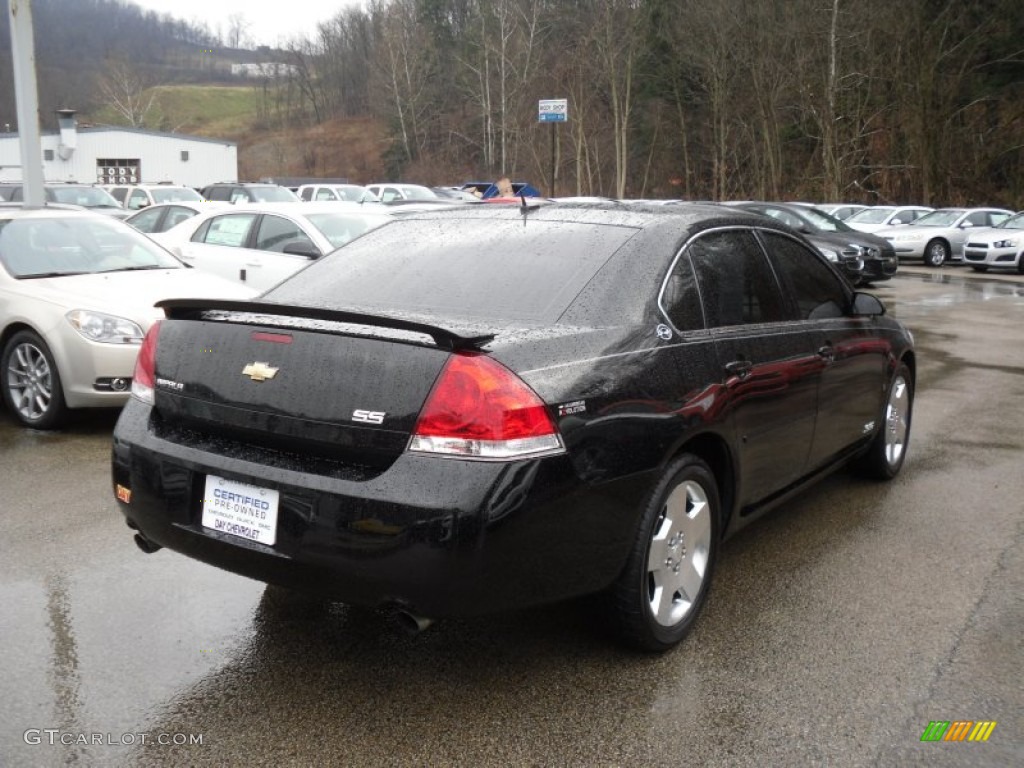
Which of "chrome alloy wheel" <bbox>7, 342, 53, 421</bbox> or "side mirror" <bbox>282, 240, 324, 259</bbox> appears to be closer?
"chrome alloy wheel" <bbox>7, 342, 53, 421</bbox>

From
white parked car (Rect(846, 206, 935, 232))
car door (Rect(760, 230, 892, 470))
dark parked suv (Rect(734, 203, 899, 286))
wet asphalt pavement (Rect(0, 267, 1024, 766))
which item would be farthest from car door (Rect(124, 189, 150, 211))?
car door (Rect(760, 230, 892, 470))

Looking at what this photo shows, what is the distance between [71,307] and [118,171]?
55.3 metres

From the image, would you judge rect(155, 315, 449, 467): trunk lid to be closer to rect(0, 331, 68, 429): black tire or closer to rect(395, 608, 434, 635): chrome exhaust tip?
rect(395, 608, 434, 635): chrome exhaust tip

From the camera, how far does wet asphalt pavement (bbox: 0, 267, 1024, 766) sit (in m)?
2.91

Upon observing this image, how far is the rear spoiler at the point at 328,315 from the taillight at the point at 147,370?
0.12 meters

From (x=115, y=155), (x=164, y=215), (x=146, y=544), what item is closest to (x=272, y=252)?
(x=164, y=215)

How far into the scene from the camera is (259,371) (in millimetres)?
3207

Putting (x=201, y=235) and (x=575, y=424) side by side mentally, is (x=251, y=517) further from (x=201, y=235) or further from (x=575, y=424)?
(x=201, y=235)

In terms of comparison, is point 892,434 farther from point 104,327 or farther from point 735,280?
point 104,327

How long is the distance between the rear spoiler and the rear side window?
4.17 ft

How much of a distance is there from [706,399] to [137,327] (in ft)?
14.6

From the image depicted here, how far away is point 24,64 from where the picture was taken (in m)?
12.4

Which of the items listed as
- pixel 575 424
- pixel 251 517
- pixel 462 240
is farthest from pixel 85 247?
pixel 575 424

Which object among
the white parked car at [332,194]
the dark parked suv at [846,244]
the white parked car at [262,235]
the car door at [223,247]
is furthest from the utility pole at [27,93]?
the white parked car at [332,194]
